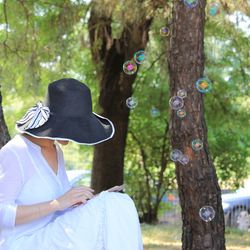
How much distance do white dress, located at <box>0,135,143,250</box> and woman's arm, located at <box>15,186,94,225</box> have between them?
4 cm

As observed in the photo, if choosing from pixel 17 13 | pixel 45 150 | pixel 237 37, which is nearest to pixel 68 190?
pixel 45 150

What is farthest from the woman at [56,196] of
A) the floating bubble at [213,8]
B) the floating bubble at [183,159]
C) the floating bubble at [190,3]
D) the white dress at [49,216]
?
the floating bubble at [213,8]

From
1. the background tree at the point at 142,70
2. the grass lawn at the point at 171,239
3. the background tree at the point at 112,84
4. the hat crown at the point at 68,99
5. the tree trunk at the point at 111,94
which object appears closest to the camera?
the hat crown at the point at 68,99

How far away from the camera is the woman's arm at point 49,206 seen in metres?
2.70

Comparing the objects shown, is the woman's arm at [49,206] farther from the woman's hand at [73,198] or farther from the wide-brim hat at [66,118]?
the wide-brim hat at [66,118]

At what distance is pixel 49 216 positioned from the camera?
281 cm

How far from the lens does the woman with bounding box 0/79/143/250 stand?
261cm

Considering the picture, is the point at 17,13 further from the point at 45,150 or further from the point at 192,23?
the point at 45,150

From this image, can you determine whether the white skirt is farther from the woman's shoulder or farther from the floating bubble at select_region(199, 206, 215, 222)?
the floating bubble at select_region(199, 206, 215, 222)

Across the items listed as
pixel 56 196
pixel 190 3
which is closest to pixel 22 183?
pixel 56 196

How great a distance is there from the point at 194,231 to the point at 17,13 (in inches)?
194

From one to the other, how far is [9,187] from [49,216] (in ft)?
0.80

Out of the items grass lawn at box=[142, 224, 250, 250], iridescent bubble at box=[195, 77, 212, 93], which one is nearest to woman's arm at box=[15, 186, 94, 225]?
iridescent bubble at box=[195, 77, 212, 93]

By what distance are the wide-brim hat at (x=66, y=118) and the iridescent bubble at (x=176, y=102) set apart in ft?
4.96
